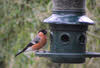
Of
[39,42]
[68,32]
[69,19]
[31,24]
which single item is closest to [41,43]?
[39,42]

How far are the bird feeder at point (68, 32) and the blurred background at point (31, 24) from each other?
5.42 feet

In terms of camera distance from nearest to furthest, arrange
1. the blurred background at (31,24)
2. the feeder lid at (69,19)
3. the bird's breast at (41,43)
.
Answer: the feeder lid at (69,19)
the bird's breast at (41,43)
the blurred background at (31,24)

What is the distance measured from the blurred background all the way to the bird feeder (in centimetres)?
165

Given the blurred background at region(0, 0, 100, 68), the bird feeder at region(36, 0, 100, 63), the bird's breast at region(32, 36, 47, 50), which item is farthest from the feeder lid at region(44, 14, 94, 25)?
the blurred background at region(0, 0, 100, 68)

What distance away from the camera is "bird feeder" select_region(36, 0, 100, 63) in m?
5.20

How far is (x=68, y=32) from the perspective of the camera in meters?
5.34

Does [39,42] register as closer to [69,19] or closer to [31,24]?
[69,19]

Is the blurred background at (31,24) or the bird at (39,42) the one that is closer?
the bird at (39,42)

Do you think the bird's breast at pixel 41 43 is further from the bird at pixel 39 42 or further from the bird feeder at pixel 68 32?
the bird feeder at pixel 68 32

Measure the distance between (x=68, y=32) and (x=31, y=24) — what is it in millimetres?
2629

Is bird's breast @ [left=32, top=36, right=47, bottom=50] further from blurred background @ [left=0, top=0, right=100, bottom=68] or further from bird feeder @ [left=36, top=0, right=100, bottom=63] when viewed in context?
blurred background @ [left=0, top=0, right=100, bottom=68]

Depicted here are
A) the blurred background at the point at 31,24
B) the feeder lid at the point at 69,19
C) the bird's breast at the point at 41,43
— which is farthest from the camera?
the blurred background at the point at 31,24

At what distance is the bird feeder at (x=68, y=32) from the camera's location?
17.1ft

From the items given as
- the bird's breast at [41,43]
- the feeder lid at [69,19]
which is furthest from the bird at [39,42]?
the feeder lid at [69,19]
